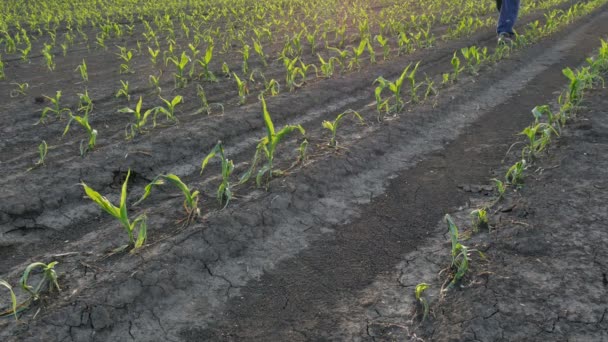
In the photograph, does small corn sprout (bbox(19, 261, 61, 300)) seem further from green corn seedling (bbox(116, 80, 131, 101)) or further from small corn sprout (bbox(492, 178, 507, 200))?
green corn seedling (bbox(116, 80, 131, 101))

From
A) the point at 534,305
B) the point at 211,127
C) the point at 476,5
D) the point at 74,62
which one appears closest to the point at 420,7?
the point at 476,5

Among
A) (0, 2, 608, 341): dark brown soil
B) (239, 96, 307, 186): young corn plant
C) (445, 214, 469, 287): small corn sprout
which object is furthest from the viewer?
(239, 96, 307, 186): young corn plant

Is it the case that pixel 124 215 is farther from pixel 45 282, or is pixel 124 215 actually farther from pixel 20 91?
pixel 20 91

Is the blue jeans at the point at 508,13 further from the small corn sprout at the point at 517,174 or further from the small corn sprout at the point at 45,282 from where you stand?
the small corn sprout at the point at 45,282

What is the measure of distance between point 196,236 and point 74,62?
19.0 ft

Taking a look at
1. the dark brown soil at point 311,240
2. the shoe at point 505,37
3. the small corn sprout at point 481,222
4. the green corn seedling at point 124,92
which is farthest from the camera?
the shoe at point 505,37

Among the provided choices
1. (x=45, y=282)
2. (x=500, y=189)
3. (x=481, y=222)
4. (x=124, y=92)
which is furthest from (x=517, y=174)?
(x=124, y=92)

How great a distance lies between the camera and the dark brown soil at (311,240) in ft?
7.52

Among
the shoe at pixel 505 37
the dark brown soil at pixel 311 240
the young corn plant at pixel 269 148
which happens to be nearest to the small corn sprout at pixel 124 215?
the dark brown soil at pixel 311 240

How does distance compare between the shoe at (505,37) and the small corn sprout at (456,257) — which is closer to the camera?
the small corn sprout at (456,257)

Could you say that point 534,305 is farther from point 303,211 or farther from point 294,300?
point 303,211

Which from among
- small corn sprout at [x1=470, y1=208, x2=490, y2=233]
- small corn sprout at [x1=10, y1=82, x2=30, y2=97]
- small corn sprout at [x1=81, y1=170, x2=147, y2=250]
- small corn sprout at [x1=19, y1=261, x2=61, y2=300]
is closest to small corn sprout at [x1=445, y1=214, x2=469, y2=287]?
small corn sprout at [x1=470, y1=208, x2=490, y2=233]

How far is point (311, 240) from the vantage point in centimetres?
305

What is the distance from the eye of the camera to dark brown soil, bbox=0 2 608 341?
229 centimetres
